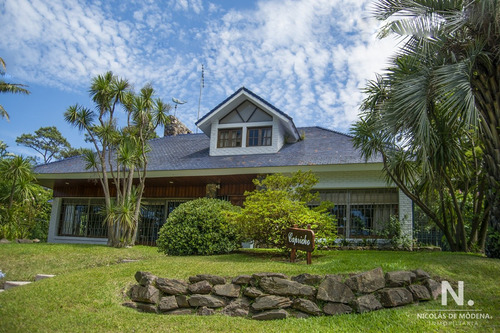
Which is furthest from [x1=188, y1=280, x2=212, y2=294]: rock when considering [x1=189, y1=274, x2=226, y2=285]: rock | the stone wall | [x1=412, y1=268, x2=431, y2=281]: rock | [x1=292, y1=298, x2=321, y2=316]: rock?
[x1=412, y1=268, x2=431, y2=281]: rock

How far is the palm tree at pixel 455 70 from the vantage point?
26.9ft

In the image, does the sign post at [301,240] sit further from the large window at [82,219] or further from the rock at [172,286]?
the large window at [82,219]

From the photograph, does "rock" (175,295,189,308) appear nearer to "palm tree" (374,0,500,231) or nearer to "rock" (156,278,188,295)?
"rock" (156,278,188,295)

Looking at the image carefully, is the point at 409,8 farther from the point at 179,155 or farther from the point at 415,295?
the point at 179,155

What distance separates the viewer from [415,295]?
6.24 m

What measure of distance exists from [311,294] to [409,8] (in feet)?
23.2

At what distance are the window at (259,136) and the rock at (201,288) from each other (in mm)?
10455

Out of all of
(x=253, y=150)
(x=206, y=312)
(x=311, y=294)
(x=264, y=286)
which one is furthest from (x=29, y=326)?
(x=253, y=150)

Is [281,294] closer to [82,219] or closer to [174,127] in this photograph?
[82,219]

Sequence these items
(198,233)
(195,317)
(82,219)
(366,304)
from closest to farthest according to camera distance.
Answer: (366,304), (195,317), (198,233), (82,219)

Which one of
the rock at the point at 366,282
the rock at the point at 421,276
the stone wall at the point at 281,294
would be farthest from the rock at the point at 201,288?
the rock at the point at 421,276

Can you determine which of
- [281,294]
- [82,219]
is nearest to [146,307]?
[281,294]

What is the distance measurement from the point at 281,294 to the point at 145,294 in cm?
226

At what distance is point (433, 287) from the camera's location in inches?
250
